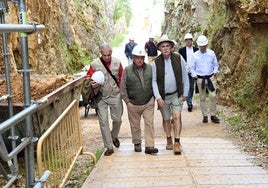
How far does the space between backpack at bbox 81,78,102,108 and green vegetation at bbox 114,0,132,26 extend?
52.3 metres

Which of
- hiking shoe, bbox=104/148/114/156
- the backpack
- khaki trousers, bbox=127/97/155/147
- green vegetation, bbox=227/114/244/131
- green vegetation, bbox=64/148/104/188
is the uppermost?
the backpack

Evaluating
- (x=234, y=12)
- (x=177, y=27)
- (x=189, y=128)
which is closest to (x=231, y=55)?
(x=234, y=12)

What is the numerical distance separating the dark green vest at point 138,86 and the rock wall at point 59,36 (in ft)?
6.06

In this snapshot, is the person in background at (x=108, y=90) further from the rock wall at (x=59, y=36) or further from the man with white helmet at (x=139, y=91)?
the rock wall at (x=59, y=36)

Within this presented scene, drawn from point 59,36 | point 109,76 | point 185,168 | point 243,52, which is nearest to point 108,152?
point 109,76

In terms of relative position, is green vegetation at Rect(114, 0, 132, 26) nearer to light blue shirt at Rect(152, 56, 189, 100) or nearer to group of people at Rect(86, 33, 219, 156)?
group of people at Rect(86, 33, 219, 156)

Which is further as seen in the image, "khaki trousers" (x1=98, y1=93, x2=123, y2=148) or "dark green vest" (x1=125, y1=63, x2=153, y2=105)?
"khaki trousers" (x1=98, y1=93, x2=123, y2=148)

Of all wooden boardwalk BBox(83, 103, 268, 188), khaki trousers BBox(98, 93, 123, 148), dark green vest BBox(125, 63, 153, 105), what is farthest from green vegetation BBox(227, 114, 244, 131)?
khaki trousers BBox(98, 93, 123, 148)

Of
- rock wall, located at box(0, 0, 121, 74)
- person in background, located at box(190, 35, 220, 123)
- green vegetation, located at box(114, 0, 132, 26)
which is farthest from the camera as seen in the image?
green vegetation, located at box(114, 0, 132, 26)

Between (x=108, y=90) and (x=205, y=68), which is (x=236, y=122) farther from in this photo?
(x=108, y=90)

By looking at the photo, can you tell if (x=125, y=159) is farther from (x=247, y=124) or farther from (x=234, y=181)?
(x=247, y=124)

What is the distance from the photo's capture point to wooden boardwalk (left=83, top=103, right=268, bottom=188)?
214 inches

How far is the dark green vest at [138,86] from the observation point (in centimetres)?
687

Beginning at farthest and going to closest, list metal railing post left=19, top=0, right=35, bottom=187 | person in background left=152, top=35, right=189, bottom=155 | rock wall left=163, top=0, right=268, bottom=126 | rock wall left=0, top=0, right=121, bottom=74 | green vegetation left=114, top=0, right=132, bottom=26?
green vegetation left=114, top=0, right=132, bottom=26, rock wall left=0, top=0, right=121, bottom=74, rock wall left=163, top=0, right=268, bottom=126, person in background left=152, top=35, right=189, bottom=155, metal railing post left=19, top=0, right=35, bottom=187
